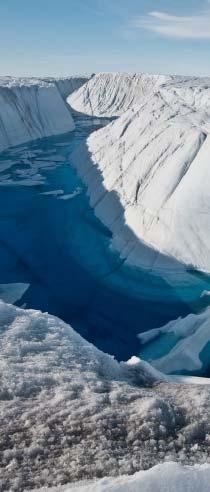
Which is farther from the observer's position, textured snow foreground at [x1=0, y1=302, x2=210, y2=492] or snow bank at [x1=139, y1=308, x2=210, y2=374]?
snow bank at [x1=139, y1=308, x2=210, y2=374]

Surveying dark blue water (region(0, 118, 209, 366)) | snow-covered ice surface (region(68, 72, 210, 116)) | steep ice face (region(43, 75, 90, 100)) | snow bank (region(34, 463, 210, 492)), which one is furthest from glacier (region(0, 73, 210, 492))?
steep ice face (region(43, 75, 90, 100))

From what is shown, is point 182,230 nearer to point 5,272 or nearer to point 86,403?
point 5,272

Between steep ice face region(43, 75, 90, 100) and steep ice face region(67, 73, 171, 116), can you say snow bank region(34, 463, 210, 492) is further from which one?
steep ice face region(43, 75, 90, 100)

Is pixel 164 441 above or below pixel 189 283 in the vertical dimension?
above

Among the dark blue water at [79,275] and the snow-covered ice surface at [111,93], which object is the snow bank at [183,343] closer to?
the dark blue water at [79,275]

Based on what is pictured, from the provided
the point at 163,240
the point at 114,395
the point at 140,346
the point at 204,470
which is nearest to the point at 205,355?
the point at 140,346

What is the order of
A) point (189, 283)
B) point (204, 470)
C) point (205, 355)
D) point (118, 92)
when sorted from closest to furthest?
point (204, 470) < point (205, 355) < point (189, 283) < point (118, 92)

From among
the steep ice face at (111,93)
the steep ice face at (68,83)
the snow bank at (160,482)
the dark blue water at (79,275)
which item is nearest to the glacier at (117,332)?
the snow bank at (160,482)
